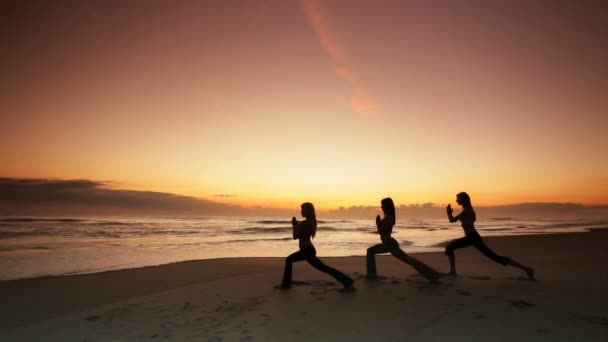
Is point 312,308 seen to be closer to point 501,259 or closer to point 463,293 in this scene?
point 463,293

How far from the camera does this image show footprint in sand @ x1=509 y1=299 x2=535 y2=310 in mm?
6188

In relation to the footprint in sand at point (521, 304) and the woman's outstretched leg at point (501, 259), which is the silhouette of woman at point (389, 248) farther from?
the footprint in sand at point (521, 304)

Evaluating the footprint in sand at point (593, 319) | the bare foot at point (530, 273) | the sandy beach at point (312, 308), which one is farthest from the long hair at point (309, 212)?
the bare foot at point (530, 273)

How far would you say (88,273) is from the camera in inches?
439

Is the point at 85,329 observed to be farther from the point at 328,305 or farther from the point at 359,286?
the point at 359,286

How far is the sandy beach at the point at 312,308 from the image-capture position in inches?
208

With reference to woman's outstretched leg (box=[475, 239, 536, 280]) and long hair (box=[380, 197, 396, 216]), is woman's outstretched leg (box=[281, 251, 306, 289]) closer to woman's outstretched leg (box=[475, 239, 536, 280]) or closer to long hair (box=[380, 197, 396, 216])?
long hair (box=[380, 197, 396, 216])

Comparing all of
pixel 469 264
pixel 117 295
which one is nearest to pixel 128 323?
pixel 117 295

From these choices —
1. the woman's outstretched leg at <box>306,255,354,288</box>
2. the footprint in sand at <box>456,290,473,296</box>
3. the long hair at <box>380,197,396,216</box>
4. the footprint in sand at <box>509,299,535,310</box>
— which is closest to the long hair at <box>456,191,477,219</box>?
the long hair at <box>380,197,396,216</box>

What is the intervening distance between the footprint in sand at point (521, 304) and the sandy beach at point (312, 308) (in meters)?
0.02

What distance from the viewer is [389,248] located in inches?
340

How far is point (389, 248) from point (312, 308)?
278 centimetres

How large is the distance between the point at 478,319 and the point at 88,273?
10.3 metres

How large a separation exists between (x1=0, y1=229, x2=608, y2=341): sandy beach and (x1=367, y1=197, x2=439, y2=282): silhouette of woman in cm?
28
